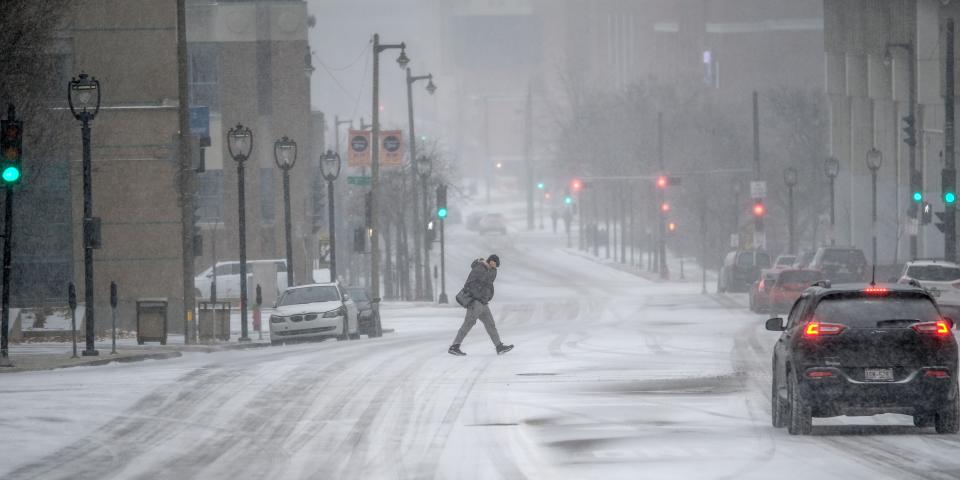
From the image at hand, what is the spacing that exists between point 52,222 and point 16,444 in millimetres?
30216

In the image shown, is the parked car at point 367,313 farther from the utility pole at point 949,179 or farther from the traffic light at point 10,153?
the traffic light at point 10,153

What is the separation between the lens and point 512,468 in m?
14.6

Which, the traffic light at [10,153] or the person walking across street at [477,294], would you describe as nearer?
the traffic light at [10,153]

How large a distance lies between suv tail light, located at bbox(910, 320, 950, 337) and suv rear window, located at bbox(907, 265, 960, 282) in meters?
25.6

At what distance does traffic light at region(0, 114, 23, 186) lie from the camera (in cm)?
2670

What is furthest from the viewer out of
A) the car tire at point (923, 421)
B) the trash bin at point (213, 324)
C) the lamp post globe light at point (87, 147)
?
the trash bin at point (213, 324)

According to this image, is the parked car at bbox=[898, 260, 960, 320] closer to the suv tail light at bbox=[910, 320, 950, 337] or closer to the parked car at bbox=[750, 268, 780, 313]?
the parked car at bbox=[750, 268, 780, 313]

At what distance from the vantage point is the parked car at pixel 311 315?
127ft

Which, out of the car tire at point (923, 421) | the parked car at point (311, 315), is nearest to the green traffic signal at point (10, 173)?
the parked car at point (311, 315)

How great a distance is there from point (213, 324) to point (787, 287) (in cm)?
1993

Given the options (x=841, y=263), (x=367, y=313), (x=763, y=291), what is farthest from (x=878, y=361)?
(x=841, y=263)

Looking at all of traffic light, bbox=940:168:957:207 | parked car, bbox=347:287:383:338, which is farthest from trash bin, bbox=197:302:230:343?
traffic light, bbox=940:168:957:207

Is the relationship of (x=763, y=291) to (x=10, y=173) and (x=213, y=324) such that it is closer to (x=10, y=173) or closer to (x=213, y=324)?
(x=213, y=324)

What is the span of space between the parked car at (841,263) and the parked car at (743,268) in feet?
33.4
